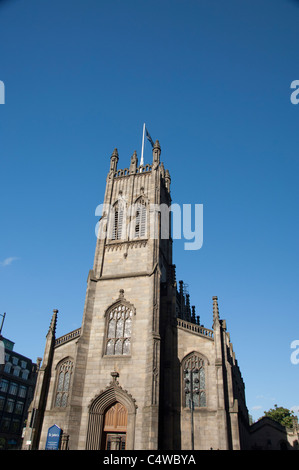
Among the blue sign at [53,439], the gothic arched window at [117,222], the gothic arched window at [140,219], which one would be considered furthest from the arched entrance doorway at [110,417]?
the gothic arched window at [117,222]

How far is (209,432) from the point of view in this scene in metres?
24.6

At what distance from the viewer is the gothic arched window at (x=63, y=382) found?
1096 inches

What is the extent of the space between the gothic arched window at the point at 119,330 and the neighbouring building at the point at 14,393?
35.1 metres

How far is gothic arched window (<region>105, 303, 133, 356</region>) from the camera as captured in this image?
1081 inches

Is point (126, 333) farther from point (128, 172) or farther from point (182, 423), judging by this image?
point (128, 172)

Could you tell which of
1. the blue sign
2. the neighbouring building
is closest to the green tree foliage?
the neighbouring building

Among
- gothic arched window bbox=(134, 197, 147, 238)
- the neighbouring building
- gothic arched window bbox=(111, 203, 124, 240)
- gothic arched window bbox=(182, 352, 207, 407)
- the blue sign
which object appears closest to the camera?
the blue sign

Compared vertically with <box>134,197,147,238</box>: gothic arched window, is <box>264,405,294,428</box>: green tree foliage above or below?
below

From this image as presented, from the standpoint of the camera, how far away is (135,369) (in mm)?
26031

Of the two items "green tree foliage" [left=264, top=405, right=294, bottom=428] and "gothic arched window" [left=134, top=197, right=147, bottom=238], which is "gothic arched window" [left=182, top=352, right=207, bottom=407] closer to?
"gothic arched window" [left=134, top=197, right=147, bottom=238]

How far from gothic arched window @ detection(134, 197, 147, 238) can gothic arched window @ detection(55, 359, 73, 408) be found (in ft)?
41.4

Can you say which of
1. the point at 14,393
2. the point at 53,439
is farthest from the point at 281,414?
the point at 53,439

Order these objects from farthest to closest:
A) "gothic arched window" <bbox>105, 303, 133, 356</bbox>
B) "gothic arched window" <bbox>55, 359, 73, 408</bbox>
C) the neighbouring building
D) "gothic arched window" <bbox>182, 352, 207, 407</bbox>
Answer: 1. the neighbouring building
2. "gothic arched window" <bbox>55, 359, 73, 408</bbox>
3. "gothic arched window" <bbox>105, 303, 133, 356</bbox>
4. "gothic arched window" <bbox>182, 352, 207, 407</bbox>
